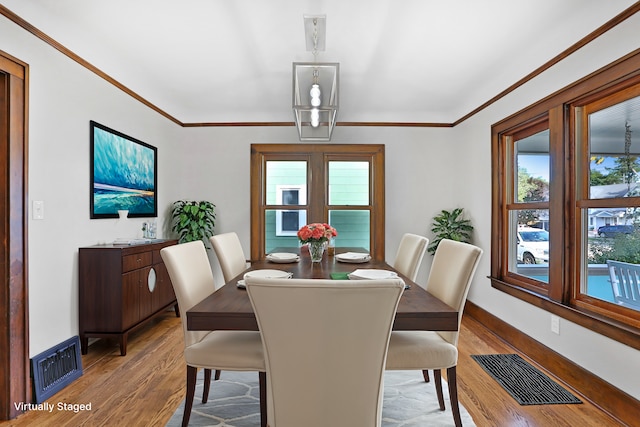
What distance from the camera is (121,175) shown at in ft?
11.6

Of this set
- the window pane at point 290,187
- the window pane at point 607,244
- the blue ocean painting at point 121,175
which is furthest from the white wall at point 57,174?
the window pane at point 607,244

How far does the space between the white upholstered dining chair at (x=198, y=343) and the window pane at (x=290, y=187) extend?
282cm

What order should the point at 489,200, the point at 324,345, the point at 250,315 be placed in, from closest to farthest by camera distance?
the point at 324,345 < the point at 250,315 < the point at 489,200

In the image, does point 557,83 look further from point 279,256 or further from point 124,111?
point 124,111

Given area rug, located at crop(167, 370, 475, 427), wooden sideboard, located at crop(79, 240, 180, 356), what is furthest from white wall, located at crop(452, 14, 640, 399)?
wooden sideboard, located at crop(79, 240, 180, 356)

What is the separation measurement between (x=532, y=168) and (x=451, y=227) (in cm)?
127

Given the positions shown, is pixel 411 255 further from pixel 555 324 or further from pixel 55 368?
pixel 55 368

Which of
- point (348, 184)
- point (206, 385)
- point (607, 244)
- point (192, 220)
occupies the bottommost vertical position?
point (206, 385)

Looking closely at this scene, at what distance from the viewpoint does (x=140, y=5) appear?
2414 millimetres

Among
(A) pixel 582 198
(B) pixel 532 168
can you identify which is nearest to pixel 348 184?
(B) pixel 532 168

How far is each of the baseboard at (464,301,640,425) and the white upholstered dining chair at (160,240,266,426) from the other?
1.94 m

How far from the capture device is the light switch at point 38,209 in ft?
7.97

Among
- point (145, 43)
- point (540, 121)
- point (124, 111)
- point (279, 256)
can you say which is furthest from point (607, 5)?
point (124, 111)

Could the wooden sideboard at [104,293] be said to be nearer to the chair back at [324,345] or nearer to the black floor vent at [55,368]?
the black floor vent at [55,368]
